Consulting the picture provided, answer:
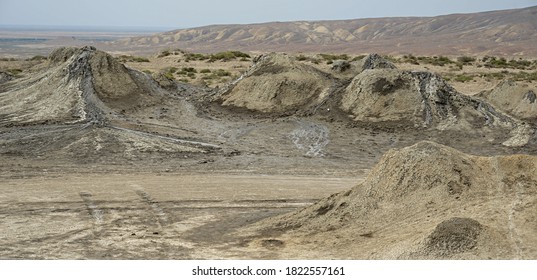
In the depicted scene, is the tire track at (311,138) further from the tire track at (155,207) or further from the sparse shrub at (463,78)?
the sparse shrub at (463,78)

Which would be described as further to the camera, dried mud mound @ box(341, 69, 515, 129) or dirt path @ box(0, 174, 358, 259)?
dried mud mound @ box(341, 69, 515, 129)

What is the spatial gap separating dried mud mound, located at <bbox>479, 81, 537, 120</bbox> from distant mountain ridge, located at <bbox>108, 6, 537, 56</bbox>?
77.2 meters

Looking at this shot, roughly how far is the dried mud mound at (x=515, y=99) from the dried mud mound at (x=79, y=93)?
65.7 feet

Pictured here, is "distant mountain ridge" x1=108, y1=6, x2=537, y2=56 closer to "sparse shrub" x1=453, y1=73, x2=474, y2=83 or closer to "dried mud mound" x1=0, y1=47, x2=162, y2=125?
"sparse shrub" x1=453, y1=73, x2=474, y2=83

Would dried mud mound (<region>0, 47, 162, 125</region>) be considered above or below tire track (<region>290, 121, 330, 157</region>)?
above

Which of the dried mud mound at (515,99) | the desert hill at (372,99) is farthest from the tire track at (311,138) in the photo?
the dried mud mound at (515,99)

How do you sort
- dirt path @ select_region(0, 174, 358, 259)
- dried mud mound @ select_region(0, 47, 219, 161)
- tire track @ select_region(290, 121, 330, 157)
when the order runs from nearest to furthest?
dirt path @ select_region(0, 174, 358, 259) < dried mud mound @ select_region(0, 47, 219, 161) < tire track @ select_region(290, 121, 330, 157)

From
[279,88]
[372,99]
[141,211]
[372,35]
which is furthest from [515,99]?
[372,35]

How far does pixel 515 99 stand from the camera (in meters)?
36.7

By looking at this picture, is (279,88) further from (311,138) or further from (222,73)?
(222,73)

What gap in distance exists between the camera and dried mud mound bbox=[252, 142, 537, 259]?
38.5 ft

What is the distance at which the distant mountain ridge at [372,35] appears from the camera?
431ft

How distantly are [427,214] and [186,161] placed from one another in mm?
12328

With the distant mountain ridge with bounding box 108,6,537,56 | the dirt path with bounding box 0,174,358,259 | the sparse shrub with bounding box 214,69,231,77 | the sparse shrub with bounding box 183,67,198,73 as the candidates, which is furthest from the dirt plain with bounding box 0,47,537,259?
the distant mountain ridge with bounding box 108,6,537,56
